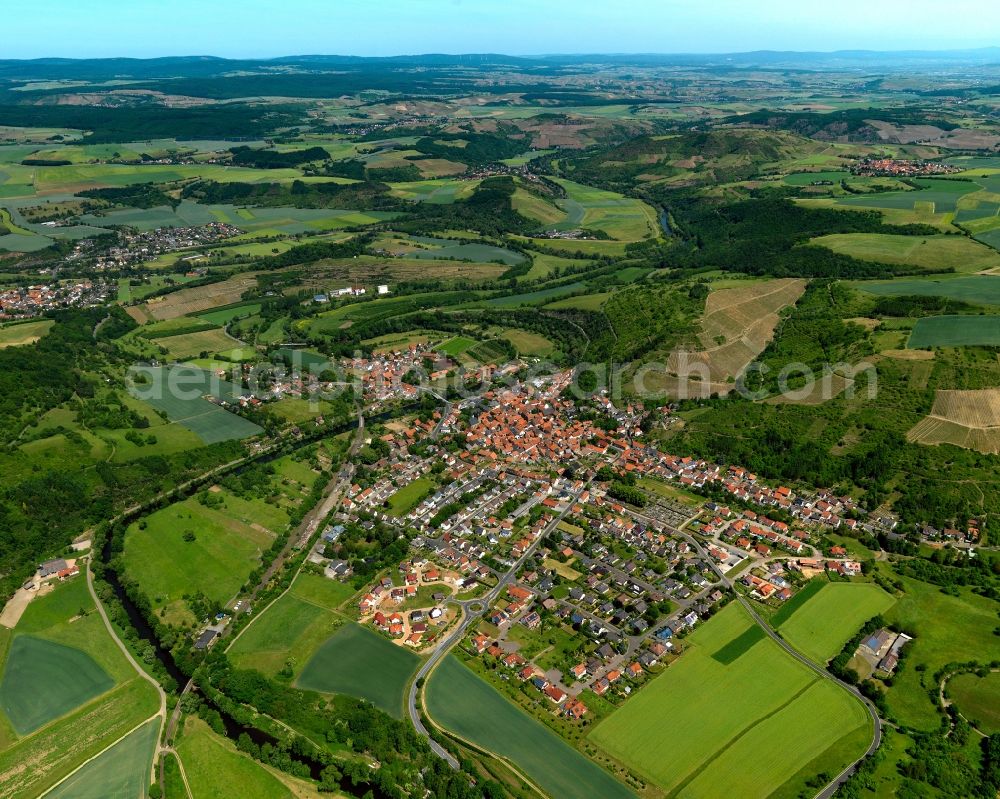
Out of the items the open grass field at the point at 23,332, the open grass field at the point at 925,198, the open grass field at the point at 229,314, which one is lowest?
the open grass field at the point at 229,314

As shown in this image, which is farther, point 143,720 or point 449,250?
point 449,250

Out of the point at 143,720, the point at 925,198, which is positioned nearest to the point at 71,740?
the point at 143,720

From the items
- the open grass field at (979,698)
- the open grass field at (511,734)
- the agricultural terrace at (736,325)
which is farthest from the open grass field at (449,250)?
the open grass field at (979,698)

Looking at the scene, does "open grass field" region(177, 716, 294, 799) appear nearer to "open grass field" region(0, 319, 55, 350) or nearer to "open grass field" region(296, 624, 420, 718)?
"open grass field" region(296, 624, 420, 718)

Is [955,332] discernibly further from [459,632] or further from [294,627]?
[294,627]

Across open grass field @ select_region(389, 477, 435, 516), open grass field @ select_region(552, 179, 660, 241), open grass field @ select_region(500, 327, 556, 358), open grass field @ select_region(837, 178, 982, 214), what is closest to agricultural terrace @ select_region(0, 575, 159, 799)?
open grass field @ select_region(389, 477, 435, 516)

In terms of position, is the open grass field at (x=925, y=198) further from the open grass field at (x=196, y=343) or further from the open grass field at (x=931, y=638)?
the open grass field at (x=196, y=343)

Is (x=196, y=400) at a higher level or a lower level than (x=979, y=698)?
higher
